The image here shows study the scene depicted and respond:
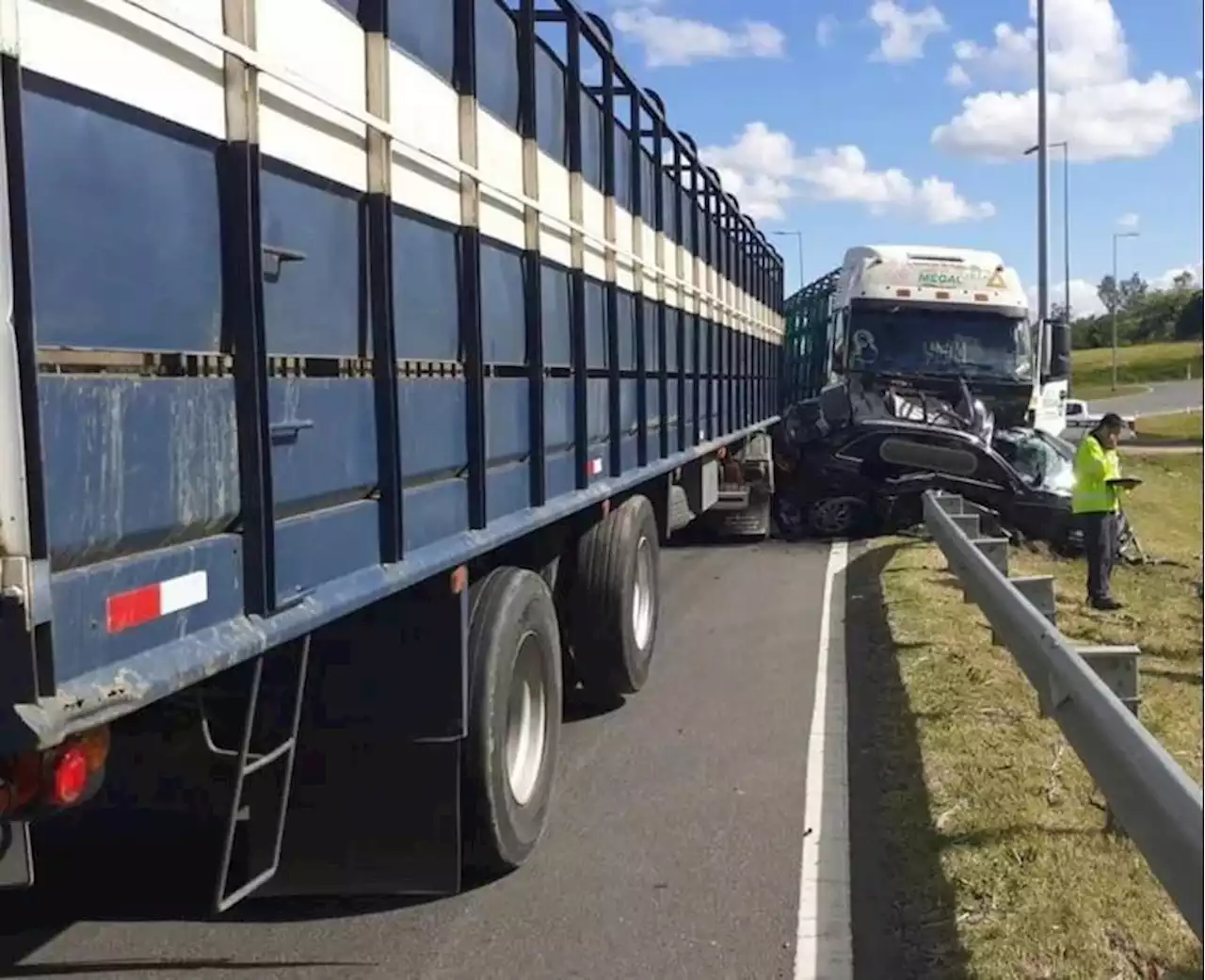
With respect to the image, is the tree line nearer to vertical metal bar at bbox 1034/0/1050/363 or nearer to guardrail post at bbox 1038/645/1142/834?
vertical metal bar at bbox 1034/0/1050/363

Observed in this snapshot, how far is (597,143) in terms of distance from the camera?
7.41 metres

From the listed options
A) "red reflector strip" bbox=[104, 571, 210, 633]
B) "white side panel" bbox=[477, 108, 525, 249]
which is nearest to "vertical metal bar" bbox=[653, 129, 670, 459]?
"white side panel" bbox=[477, 108, 525, 249]

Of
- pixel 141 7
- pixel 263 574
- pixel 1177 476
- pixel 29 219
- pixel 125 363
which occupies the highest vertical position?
pixel 141 7

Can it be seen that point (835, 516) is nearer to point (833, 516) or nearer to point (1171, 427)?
point (833, 516)

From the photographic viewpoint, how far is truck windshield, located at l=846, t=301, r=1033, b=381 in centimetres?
1861

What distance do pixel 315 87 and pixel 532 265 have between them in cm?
220

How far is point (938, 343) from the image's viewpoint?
1875 cm

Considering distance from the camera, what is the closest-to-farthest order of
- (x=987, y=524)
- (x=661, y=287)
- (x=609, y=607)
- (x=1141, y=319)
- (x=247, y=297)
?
(x=247, y=297), (x=609, y=607), (x=661, y=287), (x=987, y=524), (x=1141, y=319)

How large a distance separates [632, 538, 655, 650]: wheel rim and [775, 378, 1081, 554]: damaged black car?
7.81 metres

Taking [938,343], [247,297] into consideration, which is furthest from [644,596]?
[938,343]

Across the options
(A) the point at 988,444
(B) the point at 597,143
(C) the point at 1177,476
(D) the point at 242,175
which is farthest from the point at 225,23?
(C) the point at 1177,476

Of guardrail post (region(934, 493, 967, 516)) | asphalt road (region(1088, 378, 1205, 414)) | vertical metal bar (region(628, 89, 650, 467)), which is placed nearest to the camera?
vertical metal bar (region(628, 89, 650, 467))

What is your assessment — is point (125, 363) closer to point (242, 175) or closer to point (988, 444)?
point (242, 175)

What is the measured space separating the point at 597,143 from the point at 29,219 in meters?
4.98
